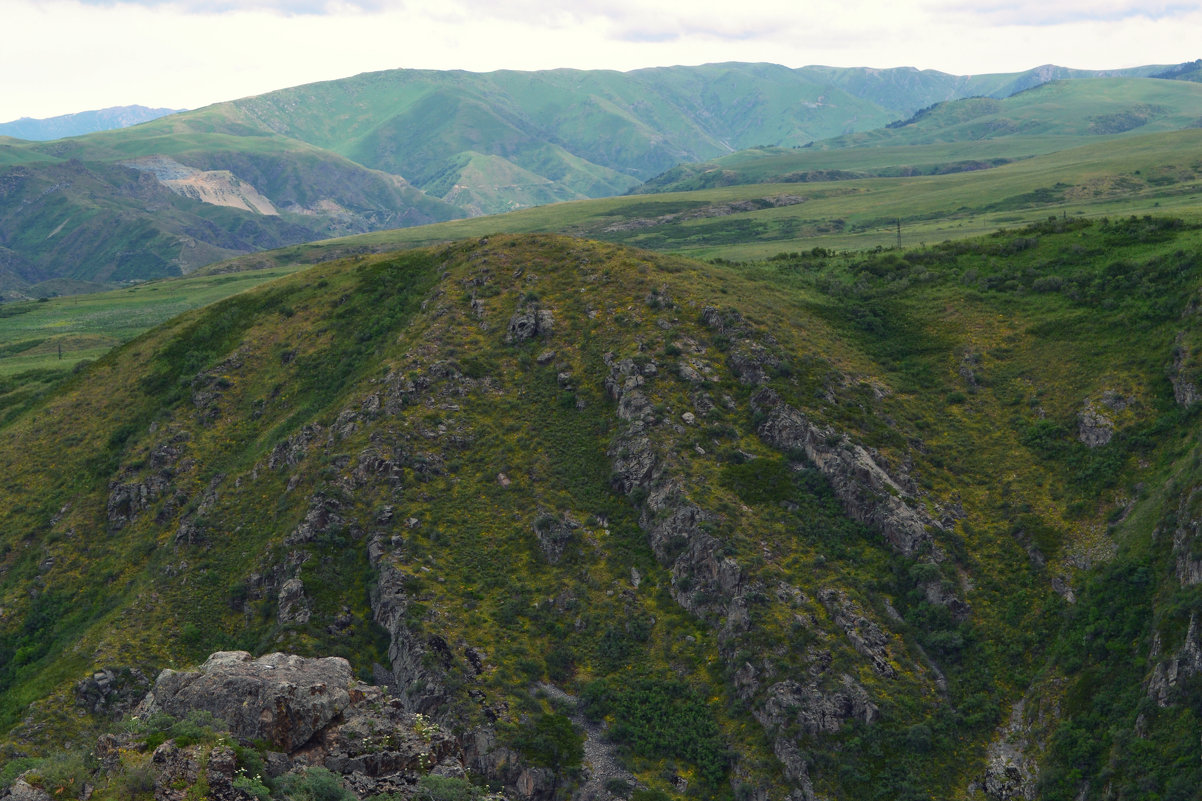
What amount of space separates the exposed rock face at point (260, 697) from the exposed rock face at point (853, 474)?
59203 millimetres

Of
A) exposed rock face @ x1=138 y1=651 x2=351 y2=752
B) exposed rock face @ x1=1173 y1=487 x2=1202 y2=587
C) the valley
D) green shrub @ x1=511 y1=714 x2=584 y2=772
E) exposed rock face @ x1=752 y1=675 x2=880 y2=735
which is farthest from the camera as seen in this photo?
exposed rock face @ x1=752 y1=675 x2=880 y2=735

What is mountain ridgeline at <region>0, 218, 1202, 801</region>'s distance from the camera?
72.4 meters

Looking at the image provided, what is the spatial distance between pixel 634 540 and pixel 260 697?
4727 cm

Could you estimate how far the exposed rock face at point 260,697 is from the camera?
199 ft

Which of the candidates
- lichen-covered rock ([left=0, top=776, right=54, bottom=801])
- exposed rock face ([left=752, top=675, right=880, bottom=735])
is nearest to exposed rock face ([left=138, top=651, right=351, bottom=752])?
lichen-covered rock ([left=0, top=776, right=54, bottom=801])

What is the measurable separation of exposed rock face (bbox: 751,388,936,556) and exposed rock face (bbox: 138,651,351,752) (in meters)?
59.2

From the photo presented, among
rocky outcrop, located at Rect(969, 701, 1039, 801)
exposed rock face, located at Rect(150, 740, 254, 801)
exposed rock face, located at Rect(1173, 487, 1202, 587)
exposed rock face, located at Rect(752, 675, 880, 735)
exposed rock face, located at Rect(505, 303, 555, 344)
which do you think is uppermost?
exposed rock face, located at Rect(505, 303, 555, 344)

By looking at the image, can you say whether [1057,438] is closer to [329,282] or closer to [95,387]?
[329,282]

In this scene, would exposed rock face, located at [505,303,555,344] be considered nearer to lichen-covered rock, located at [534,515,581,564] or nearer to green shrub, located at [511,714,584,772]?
lichen-covered rock, located at [534,515,581,564]

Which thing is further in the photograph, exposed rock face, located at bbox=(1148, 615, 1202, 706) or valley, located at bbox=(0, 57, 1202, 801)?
valley, located at bbox=(0, 57, 1202, 801)

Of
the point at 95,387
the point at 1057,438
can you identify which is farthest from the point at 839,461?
the point at 95,387

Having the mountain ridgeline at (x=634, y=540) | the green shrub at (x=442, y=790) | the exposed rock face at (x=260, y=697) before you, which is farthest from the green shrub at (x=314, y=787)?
the green shrub at (x=442, y=790)

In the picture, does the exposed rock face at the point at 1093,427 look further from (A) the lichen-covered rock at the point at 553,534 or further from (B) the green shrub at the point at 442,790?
(B) the green shrub at the point at 442,790

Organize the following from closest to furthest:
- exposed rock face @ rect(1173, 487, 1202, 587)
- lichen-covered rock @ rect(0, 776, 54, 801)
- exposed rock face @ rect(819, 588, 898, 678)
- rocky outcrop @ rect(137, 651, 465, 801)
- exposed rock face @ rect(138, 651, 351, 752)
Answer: lichen-covered rock @ rect(0, 776, 54, 801)
rocky outcrop @ rect(137, 651, 465, 801)
exposed rock face @ rect(138, 651, 351, 752)
exposed rock face @ rect(1173, 487, 1202, 587)
exposed rock face @ rect(819, 588, 898, 678)
